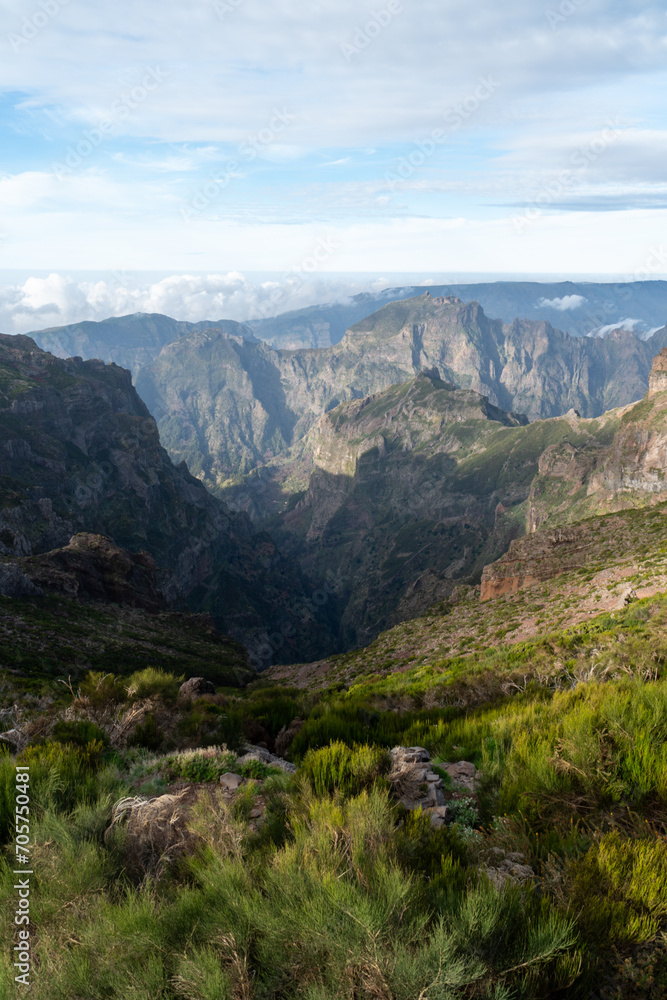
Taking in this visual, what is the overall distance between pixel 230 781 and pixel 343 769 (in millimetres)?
2350

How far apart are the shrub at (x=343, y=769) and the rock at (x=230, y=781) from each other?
152cm

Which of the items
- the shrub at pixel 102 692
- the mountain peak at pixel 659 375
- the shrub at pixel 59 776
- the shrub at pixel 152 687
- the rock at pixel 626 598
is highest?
the mountain peak at pixel 659 375

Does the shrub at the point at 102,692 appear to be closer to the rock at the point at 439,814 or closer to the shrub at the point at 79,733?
the shrub at the point at 79,733

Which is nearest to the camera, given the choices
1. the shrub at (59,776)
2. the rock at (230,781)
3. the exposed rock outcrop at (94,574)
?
the shrub at (59,776)

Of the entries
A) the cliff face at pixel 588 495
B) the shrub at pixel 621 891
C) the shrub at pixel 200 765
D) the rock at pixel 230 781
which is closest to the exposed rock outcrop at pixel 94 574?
the cliff face at pixel 588 495

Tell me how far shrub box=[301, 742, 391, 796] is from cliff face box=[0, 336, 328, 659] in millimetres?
94281

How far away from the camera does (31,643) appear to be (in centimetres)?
3828

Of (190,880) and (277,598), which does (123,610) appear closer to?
(190,880)

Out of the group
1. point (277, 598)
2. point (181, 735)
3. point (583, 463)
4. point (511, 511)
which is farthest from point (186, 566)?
point (181, 735)

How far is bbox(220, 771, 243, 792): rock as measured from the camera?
289 inches

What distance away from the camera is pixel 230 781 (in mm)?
7477

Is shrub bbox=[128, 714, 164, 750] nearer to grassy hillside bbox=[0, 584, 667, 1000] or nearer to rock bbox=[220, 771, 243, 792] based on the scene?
grassy hillside bbox=[0, 584, 667, 1000]

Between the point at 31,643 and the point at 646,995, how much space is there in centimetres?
4460

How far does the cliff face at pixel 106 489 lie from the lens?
11581 centimetres
